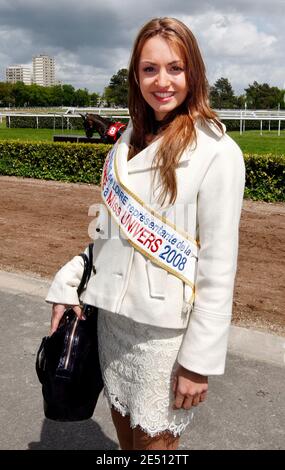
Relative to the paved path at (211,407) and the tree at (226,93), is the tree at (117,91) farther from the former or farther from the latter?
the paved path at (211,407)

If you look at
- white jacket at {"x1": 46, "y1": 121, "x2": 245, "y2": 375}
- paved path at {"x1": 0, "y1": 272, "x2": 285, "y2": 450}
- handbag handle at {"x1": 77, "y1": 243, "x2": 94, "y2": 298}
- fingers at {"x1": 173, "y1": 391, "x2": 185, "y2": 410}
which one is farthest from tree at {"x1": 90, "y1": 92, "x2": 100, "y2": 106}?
fingers at {"x1": 173, "y1": 391, "x2": 185, "y2": 410}

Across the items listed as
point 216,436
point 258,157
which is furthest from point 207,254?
point 258,157

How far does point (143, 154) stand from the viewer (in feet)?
5.91

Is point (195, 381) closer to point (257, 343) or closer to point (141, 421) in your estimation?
point (141, 421)

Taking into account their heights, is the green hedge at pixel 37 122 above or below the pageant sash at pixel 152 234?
above

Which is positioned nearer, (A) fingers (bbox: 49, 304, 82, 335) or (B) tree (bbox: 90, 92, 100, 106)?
(A) fingers (bbox: 49, 304, 82, 335)

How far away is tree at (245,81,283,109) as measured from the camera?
321 ft

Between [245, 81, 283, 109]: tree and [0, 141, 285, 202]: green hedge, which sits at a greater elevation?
[245, 81, 283, 109]: tree

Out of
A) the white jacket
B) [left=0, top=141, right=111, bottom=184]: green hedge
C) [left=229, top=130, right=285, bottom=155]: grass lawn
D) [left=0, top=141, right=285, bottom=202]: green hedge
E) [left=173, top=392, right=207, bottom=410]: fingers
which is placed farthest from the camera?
[left=229, top=130, right=285, bottom=155]: grass lawn

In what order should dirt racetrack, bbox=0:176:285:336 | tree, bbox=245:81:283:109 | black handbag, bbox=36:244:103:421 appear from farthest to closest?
tree, bbox=245:81:283:109
dirt racetrack, bbox=0:176:285:336
black handbag, bbox=36:244:103:421

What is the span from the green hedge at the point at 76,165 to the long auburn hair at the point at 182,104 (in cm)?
879

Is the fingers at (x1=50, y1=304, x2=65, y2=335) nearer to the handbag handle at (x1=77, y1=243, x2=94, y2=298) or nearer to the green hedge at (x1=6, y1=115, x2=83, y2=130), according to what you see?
the handbag handle at (x1=77, y1=243, x2=94, y2=298)

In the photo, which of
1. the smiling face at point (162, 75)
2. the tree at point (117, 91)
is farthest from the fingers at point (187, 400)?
the tree at point (117, 91)

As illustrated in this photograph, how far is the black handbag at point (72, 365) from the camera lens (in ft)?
6.71
